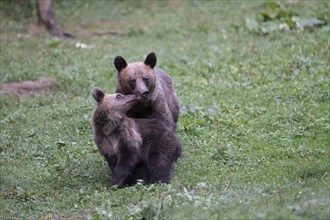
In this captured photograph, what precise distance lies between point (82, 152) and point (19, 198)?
77.8 inches

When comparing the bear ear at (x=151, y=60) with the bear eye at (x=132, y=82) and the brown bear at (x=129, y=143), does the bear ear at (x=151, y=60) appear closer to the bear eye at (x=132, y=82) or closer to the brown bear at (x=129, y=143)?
the bear eye at (x=132, y=82)

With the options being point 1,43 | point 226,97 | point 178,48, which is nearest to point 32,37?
point 1,43

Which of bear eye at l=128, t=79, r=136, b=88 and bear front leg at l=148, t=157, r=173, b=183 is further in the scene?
bear eye at l=128, t=79, r=136, b=88

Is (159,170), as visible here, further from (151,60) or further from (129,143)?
(151,60)

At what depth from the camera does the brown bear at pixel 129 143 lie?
27.6ft

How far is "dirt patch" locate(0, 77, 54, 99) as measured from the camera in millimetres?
13870

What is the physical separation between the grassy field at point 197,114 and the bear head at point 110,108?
781mm

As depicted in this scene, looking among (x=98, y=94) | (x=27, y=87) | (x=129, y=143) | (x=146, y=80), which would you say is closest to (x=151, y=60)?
(x=146, y=80)

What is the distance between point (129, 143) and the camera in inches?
332

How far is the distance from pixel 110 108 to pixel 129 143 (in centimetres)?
54

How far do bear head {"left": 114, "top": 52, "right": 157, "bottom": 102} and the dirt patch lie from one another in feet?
16.3

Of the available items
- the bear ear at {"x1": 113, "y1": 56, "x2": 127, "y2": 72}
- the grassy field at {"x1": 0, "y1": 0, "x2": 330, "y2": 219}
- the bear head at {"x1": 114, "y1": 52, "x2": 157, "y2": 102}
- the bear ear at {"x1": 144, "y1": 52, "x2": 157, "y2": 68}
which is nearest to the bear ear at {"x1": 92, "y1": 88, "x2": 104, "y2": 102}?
the bear head at {"x1": 114, "y1": 52, "x2": 157, "y2": 102}

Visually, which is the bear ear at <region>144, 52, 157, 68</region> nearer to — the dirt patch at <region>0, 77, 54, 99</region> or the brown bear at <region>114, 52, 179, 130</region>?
the brown bear at <region>114, 52, 179, 130</region>

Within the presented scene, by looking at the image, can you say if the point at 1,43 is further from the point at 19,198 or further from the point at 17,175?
the point at 19,198
